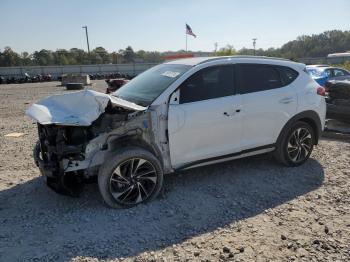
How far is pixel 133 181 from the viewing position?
15.2 feet

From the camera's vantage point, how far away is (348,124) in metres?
9.27

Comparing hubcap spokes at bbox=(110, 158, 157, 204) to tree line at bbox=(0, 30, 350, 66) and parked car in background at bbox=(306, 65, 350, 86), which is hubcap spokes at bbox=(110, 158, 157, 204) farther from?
tree line at bbox=(0, 30, 350, 66)

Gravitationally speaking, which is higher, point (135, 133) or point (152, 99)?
point (152, 99)

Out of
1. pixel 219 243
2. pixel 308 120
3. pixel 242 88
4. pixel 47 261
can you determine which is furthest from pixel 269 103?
pixel 47 261

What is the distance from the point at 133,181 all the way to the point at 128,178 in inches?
3.1

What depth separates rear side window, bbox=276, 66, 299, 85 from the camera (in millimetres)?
5839

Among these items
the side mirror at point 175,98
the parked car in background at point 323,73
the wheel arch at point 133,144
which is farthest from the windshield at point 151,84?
the parked car in background at point 323,73

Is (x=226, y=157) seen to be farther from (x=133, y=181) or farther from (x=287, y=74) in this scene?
(x=287, y=74)

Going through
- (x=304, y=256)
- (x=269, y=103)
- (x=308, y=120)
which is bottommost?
(x=304, y=256)

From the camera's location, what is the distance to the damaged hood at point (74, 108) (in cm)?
427

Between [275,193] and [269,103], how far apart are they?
4.55 ft

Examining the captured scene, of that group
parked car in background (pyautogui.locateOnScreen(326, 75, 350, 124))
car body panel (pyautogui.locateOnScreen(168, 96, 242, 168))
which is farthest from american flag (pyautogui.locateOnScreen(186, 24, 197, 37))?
car body panel (pyautogui.locateOnScreen(168, 96, 242, 168))

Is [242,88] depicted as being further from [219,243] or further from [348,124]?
[348,124]

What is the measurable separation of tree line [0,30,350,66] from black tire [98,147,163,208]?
6409cm
